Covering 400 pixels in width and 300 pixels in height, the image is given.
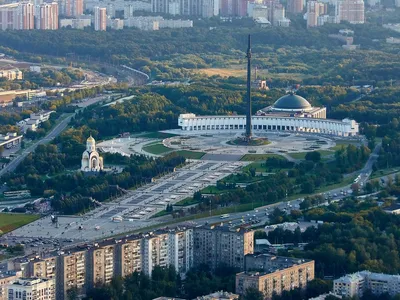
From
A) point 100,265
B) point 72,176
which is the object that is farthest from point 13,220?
point 100,265

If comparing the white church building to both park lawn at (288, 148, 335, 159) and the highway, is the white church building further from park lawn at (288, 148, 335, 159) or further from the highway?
park lawn at (288, 148, 335, 159)

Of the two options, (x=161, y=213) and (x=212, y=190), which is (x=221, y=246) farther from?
(x=212, y=190)

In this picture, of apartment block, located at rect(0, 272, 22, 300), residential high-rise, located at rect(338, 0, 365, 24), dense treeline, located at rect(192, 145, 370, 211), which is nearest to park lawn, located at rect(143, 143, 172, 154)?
dense treeline, located at rect(192, 145, 370, 211)

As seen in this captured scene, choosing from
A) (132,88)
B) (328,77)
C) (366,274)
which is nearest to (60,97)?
(132,88)

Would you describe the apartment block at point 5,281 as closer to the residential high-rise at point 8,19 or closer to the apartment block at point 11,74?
the apartment block at point 11,74

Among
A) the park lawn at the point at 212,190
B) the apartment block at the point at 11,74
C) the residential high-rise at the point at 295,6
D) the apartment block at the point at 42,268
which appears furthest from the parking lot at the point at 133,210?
the residential high-rise at the point at 295,6

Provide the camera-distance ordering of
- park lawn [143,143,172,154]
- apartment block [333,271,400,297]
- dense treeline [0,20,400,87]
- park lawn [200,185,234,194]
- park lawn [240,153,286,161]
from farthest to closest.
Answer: dense treeline [0,20,400,87] → park lawn [143,143,172,154] → park lawn [240,153,286,161] → park lawn [200,185,234,194] → apartment block [333,271,400,297]
